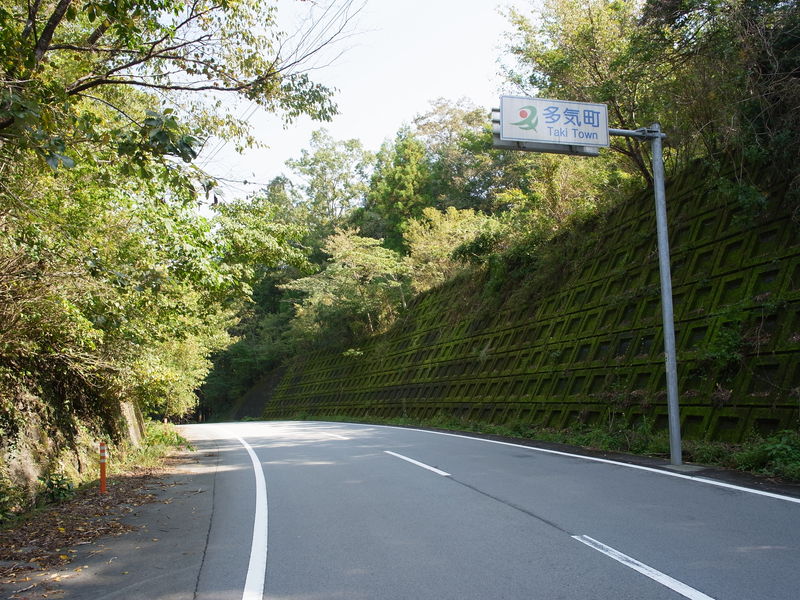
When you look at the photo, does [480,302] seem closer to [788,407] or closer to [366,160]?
[788,407]

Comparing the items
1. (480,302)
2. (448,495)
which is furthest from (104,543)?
(480,302)

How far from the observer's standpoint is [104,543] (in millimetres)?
6531

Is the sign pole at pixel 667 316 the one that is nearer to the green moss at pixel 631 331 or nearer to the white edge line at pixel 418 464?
the green moss at pixel 631 331

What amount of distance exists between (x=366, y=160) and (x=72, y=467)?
53464 millimetres

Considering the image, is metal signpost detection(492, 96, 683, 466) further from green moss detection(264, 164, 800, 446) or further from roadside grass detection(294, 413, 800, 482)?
green moss detection(264, 164, 800, 446)

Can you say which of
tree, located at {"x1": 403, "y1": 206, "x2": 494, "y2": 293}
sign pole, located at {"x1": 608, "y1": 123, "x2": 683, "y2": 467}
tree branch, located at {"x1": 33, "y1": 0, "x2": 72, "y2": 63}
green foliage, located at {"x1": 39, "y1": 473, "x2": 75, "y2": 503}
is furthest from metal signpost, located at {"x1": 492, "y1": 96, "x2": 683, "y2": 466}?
tree, located at {"x1": 403, "y1": 206, "x2": 494, "y2": 293}

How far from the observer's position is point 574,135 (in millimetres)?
10742

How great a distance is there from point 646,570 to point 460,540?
5.61 ft

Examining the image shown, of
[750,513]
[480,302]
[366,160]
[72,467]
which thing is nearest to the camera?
[750,513]

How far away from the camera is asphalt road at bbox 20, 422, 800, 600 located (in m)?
4.44

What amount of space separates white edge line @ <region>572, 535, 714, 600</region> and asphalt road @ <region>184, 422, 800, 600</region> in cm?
1

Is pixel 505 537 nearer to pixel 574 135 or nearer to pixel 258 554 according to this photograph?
pixel 258 554

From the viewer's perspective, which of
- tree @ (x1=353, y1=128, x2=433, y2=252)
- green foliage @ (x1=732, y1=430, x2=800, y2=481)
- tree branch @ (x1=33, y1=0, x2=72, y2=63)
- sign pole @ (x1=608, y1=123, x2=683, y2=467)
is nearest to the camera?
tree branch @ (x1=33, y1=0, x2=72, y2=63)

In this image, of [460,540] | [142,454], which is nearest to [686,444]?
[460,540]
